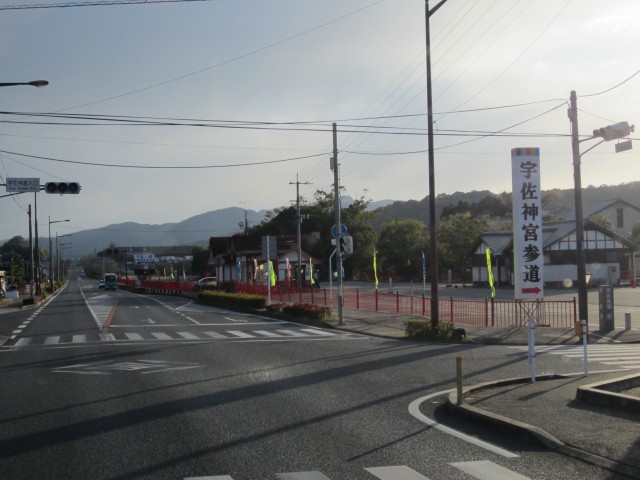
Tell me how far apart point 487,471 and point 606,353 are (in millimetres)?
12077

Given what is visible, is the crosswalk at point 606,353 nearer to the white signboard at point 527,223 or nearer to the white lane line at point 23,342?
the white signboard at point 527,223

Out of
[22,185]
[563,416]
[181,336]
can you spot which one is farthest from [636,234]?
[563,416]

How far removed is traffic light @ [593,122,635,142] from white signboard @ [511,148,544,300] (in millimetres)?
11272

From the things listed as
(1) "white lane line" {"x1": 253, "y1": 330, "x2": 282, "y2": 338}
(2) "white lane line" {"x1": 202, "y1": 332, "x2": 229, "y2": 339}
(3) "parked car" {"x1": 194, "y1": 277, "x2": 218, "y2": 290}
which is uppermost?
(3) "parked car" {"x1": 194, "y1": 277, "x2": 218, "y2": 290}

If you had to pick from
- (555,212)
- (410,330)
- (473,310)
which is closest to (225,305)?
(473,310)

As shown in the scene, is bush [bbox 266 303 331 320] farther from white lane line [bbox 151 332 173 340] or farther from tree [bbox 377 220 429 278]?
tree [bbox 377 220 429 278]

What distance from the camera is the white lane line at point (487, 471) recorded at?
661 cm

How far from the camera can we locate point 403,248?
81.9 metres

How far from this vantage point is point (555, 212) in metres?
99.1

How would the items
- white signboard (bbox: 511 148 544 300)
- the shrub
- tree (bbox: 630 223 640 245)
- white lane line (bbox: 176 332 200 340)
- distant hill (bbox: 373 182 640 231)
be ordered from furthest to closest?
distant hill (bbox: 373 182 640 231)
tree (bbox: 630 223 640 245)
the shrub
white lane line (bbox: 176 332 200 340)
white signboard (bbox: 511 148 544 300)

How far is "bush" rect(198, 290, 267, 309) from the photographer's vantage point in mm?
37188

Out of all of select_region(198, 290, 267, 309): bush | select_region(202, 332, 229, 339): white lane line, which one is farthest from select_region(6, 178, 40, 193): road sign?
select_region(198, 290, 267, 309): bush

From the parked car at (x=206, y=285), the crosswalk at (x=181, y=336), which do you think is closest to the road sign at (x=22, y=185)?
the crosswalk at (x=181, y=336)

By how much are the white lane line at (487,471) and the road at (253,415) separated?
0.05 ft
